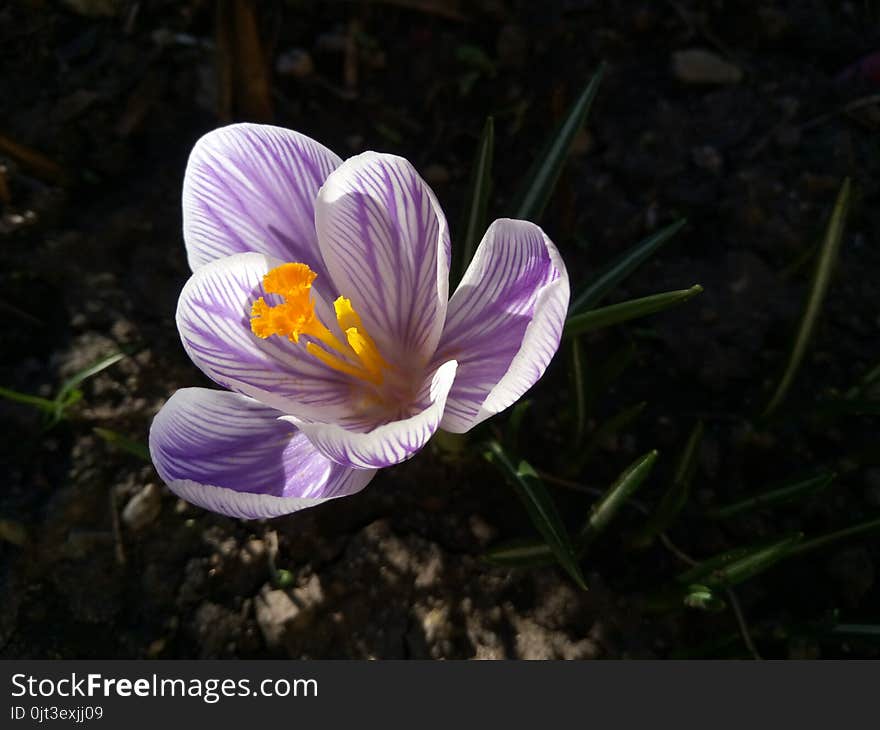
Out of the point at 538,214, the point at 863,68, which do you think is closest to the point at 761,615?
the point at 538,214

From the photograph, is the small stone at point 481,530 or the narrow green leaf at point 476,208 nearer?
the narrow green leaf at point 476,208

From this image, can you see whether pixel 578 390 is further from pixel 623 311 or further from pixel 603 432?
pixel 623 311

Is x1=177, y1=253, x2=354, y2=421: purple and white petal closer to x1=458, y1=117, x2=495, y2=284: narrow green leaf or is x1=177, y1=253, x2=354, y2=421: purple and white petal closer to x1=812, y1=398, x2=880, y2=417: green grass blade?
x1=458, y1=117, x2=495, y2=284: narrow green leaf

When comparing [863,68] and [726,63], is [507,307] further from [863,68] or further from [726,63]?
[863,68]

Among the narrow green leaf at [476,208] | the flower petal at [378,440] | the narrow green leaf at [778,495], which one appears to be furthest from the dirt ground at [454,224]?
the flower petal at [378,440]

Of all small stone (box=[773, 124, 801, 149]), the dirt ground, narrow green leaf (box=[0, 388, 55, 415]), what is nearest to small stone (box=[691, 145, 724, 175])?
the dirt ground

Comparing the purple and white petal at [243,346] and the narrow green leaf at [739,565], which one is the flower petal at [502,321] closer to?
the purple and white petal at [243,346]
